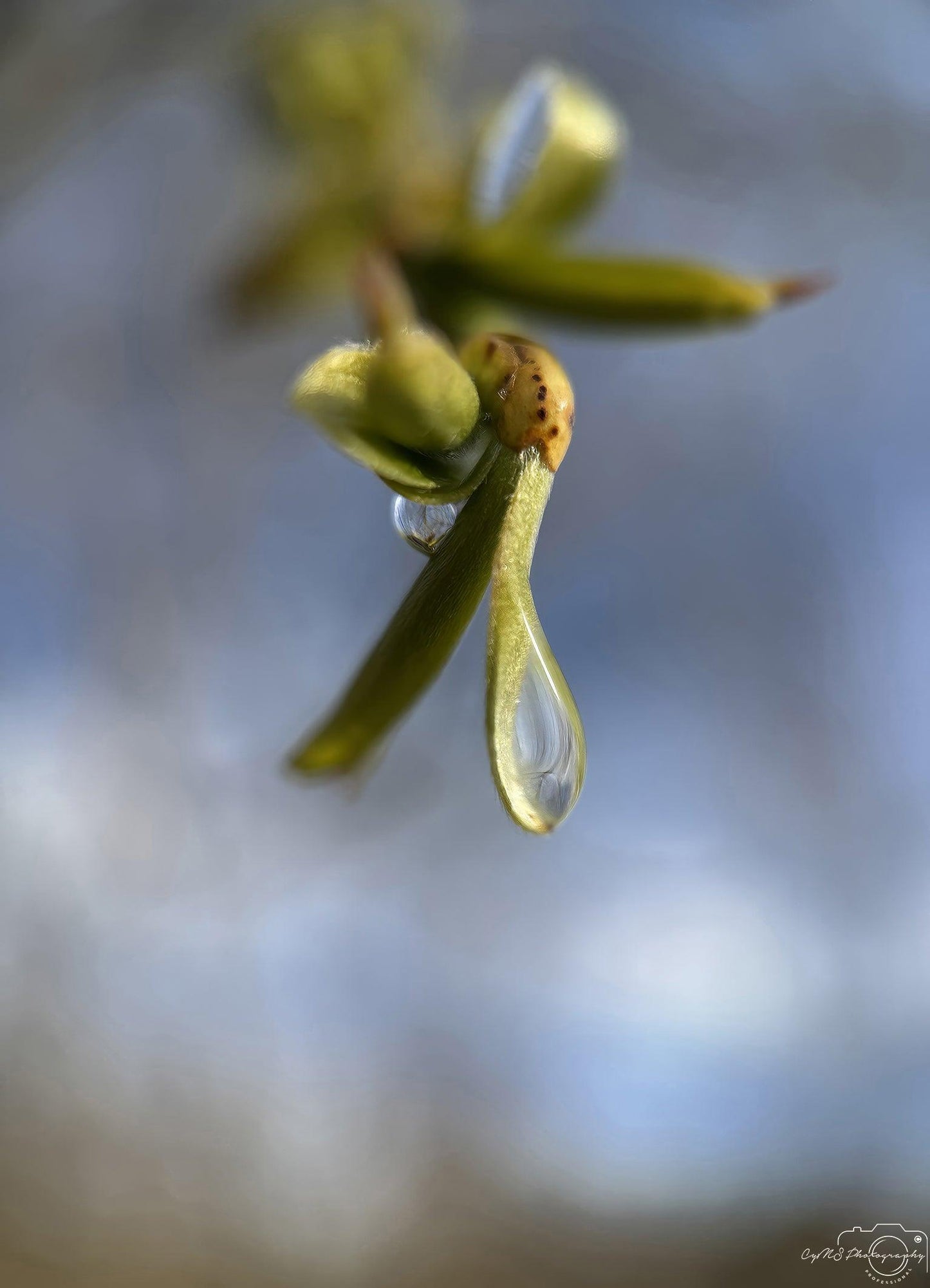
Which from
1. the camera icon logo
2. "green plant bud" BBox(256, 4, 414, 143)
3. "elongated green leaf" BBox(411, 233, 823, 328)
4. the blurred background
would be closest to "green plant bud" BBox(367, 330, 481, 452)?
"elongated green leaf" BBox(411, 233, 823, 328)

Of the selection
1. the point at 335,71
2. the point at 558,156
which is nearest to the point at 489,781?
the point at 335,71

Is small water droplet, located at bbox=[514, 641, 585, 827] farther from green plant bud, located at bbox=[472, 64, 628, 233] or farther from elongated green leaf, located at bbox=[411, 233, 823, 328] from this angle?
green plant bud, located at bbox=[472, 64, 628, 233]

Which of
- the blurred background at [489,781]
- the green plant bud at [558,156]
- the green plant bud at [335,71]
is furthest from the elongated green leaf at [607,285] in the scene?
the blurred background at [489,781]

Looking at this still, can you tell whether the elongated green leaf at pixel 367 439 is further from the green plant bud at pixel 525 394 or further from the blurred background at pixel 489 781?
the blurred background at pixel 489 781

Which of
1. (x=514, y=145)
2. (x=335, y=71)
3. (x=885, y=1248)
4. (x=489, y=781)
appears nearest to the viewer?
(x=514, y=145)

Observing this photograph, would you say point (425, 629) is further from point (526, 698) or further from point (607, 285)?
point (607, 285)

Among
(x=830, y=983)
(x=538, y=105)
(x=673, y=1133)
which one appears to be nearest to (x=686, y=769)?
(x=830, y=983)

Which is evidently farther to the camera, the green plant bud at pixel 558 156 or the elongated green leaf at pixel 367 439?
the green plant bud at pixel 558 156

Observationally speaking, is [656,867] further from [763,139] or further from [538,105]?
[538,105]
